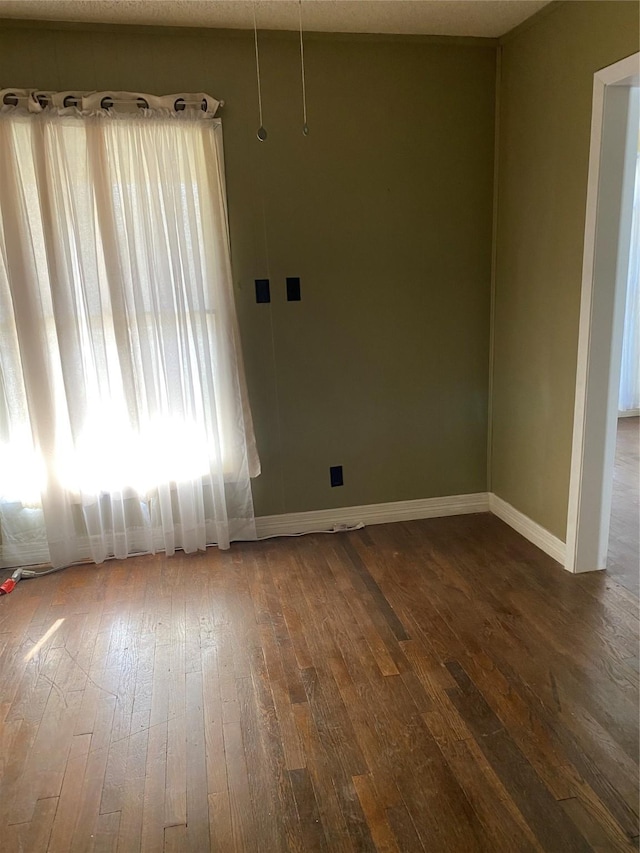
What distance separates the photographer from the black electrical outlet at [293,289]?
10.6ft

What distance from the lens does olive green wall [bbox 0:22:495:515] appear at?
2930 millimetres

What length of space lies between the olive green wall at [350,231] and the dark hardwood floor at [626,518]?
33.7 inches

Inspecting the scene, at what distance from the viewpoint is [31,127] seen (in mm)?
2748

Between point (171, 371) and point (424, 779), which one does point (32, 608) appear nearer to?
point (171, 371)

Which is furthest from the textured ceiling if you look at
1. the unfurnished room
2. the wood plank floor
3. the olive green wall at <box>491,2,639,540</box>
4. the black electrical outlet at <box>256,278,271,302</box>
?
the wood plank floor

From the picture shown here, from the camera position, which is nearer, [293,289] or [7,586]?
[7,586]

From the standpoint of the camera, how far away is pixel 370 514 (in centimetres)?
359

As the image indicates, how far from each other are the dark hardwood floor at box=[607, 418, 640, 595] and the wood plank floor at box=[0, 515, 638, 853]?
0.13 m

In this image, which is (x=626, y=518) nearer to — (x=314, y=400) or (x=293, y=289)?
(x=314, y=400)

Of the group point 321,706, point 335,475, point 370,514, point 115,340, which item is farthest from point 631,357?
point 321,706

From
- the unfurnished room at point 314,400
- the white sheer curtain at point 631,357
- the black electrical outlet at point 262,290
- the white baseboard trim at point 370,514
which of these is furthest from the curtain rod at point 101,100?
the white sheer curtain at point 631,357

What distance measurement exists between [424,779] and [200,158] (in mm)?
2689

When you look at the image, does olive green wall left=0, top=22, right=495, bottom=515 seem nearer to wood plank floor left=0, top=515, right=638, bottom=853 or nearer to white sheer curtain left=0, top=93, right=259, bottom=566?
white sheer curtain left=0, top=93, right=259, bottom=566

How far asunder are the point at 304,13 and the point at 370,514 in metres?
2.52
